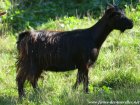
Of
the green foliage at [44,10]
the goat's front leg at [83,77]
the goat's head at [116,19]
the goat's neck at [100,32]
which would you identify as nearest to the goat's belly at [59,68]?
the goat's front leg at [83,77]

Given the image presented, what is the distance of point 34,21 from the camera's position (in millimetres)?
12828

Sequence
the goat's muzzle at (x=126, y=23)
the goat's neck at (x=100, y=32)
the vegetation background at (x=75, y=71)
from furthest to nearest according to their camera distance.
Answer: the goat's muzzle at (x=126, y=23) < the goat's neck at (x=100, y=32) < the vegetation background at (x=75, y=71)

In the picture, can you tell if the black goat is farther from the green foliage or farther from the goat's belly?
the green foliage

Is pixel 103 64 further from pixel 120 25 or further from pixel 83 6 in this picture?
pixel 83 6

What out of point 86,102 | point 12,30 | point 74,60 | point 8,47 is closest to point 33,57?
point 74,60

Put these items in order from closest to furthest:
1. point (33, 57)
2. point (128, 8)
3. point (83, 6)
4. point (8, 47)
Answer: point (33, 57)
point (8, 47)
point (128, 8)
point (83, 6)

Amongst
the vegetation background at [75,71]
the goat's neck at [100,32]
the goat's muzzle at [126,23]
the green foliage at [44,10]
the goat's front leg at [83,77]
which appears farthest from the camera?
the green foliage at [44,10]

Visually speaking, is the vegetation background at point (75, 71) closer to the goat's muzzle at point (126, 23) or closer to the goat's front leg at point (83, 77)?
the goat's front leg at point (83, 77)

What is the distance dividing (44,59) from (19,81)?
0.59 m

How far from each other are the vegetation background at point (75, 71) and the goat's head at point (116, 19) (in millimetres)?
820

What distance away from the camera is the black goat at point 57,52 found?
27.8 ft

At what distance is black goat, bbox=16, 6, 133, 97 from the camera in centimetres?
847

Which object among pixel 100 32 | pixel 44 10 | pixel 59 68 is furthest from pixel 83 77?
pixel 44 10

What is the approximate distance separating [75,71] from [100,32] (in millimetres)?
1152
